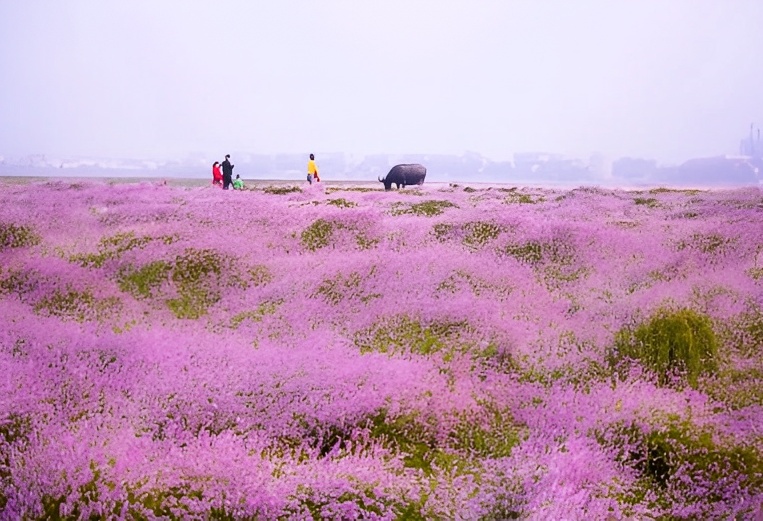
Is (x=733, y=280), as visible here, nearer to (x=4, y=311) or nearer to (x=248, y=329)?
(x=248, y=329)

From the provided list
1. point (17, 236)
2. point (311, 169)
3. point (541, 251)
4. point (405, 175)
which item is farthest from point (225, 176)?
point (541, 251)

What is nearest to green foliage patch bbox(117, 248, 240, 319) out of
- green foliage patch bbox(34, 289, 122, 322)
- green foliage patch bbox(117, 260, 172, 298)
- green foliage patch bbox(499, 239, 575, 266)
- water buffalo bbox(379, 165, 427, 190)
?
green foliage patch bbox(117, 260, 172, 298)

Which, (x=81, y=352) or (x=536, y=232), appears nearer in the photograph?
(x=81, y=352)

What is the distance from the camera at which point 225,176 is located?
25234mm

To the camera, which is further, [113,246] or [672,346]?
[113,246]

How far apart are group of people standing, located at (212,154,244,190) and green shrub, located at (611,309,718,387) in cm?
2134

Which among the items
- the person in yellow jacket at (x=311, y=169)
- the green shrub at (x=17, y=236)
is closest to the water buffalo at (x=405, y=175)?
the person in yellow jacket at (x=311, y=169)

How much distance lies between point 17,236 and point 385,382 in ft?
26.7

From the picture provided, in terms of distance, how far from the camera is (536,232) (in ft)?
31.5

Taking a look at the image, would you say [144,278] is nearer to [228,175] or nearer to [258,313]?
[258,313]

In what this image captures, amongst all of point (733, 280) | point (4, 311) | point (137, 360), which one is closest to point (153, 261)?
point (4, 311)

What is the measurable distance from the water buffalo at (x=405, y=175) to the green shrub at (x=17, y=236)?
914 inches

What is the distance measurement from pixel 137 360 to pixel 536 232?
659 cm

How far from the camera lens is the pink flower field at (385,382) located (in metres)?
3.62
